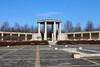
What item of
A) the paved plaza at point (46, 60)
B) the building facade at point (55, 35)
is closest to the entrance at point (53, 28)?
the building facade at point (55, 35)

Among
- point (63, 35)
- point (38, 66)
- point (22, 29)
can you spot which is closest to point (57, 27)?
point (63, 35)

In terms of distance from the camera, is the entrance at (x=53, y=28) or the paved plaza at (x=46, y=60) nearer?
the paved plaza at (x=46, y=60)

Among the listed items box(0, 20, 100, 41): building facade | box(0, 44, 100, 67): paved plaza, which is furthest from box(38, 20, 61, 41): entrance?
box(0, 44, 100, 67): paved plaza

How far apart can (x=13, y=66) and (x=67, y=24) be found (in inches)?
4764

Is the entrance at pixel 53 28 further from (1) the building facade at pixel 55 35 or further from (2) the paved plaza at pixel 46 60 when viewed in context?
(2) the paved plaza at pixel 46 60

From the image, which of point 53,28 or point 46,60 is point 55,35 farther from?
point 46,60

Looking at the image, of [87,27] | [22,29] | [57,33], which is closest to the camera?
[57,33]

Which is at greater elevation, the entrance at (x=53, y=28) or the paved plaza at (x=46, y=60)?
the entrance at (x=53, y=28)

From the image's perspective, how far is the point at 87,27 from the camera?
12750cm

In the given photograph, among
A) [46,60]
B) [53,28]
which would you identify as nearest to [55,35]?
[53,28]

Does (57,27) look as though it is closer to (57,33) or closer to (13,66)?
(57,33)

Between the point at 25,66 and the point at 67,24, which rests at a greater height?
the point at 67,24

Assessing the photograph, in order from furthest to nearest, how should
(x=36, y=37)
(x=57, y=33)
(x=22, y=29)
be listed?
(x=22, y=29)
(x=57, y=33)
(x=36, y=37)

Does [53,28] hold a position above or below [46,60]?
above
